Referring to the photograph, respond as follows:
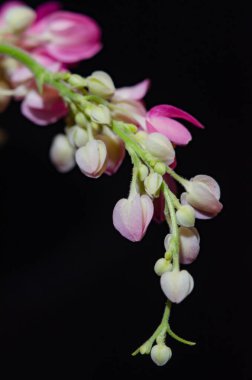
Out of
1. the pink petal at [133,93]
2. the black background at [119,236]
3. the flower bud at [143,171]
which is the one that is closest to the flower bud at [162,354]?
the flower bud at [143,171]

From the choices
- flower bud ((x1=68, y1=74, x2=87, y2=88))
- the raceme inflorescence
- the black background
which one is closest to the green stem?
the raceme inflorescence

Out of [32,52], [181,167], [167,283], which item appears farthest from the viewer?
[181,167]

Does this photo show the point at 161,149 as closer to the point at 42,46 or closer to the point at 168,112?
the point at 168,112

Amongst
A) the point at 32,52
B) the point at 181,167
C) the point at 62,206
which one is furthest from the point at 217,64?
the point at 32,52

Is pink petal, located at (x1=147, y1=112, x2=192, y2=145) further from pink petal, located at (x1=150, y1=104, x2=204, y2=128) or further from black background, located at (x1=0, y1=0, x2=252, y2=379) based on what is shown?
black background, located at (x1=0, y1=0, x2=252, y2=379)

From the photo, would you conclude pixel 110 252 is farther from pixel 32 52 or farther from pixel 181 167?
pixel 32 52

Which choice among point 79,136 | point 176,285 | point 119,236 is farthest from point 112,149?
point 119,236
